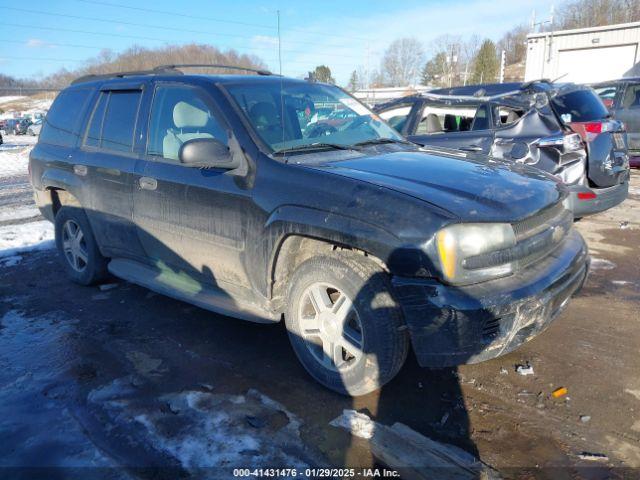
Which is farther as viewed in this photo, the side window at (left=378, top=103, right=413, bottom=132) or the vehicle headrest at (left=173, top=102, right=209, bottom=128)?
the side window at (left=378, top=103, right=413, bottom=132)

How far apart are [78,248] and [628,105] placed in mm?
11153

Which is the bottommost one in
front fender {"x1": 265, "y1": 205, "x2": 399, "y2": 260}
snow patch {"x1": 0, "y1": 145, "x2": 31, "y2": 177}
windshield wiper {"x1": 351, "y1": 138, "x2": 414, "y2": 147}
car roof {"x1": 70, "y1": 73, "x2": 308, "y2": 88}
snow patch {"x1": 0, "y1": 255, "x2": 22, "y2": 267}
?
snow patch {"x1": 0, "y1": 145, "x2": 31, "y2": 177}

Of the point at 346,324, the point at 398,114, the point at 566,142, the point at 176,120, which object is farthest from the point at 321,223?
the point at 398,114

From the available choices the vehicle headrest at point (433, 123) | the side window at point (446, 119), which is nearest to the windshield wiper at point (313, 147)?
the side window at point (446, 119)

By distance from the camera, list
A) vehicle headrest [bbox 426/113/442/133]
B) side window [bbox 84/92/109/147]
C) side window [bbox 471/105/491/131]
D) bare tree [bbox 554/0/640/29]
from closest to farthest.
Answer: side window [bbox 84/92/109/147]
side window [bbox 471/105/491/131]
vehicle headrest [bbox 426/113/442/133]
bare tree [bbox 554/0/640/29]

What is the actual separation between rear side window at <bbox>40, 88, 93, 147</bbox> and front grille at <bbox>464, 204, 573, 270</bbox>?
394 centimetres

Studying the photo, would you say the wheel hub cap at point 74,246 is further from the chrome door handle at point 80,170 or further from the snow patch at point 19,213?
the snow patch at point 19,213

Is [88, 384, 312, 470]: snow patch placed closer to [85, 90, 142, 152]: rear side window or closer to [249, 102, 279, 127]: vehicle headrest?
[249, 102, 279, 127]: vehicle headrest

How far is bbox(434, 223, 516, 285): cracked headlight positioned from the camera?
2.50m

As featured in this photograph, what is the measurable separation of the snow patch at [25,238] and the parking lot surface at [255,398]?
228cm

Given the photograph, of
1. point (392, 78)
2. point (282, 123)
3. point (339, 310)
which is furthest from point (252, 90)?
point (392, 78)

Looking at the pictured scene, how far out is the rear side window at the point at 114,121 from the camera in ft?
13.6

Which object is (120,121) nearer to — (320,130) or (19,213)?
(320,130)

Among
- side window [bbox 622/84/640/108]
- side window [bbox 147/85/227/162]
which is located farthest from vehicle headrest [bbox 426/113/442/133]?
side window [bbox 622/84/640/108]
